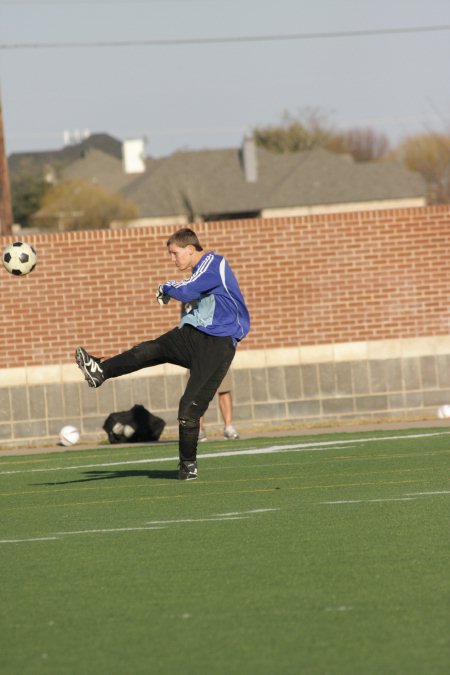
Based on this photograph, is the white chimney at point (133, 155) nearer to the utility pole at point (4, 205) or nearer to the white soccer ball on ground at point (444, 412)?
the utility pole at point (4, 205)

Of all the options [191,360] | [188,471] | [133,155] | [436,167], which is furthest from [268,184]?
[191,360]

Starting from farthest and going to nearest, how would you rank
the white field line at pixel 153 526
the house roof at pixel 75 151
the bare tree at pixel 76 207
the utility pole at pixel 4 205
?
the house roof at pixel 75 151 < the bare tree at pixel 76 207 < the utility pole at pixel 4 205 < the white field line at pixel 153 526

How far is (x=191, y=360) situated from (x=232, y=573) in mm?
4173

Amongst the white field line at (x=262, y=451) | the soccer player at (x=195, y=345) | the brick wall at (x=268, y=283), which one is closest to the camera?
the soccer player at (x=195, y=345)

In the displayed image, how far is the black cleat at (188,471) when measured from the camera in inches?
451

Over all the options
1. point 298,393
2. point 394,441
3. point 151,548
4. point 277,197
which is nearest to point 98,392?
point 298,393

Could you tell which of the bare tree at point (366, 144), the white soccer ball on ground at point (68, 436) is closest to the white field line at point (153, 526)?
the white soccer ball on ground at point (68, 436)

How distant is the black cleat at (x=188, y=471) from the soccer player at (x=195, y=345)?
12.2 inches

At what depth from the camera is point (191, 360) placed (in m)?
11.1

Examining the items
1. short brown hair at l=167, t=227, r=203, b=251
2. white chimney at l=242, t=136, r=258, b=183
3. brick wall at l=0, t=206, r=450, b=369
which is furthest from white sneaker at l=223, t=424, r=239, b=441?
white chimney at l=242, t=136, r=258, b=183

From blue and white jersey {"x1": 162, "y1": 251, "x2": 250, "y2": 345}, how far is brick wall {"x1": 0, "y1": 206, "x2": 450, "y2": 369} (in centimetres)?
910

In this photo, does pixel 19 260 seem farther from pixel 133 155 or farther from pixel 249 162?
pixel 133 155

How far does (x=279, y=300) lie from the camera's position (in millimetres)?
20453

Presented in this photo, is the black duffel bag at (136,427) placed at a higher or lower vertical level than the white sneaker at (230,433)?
higher
